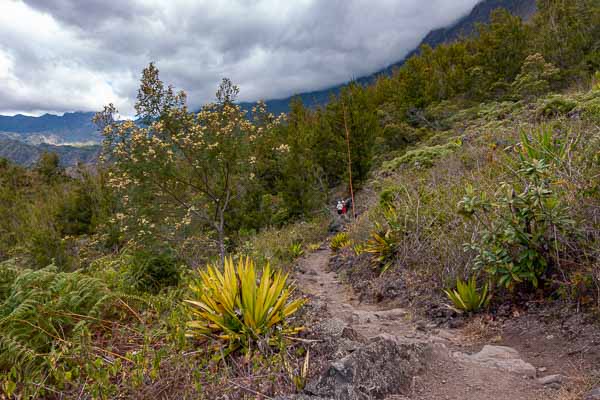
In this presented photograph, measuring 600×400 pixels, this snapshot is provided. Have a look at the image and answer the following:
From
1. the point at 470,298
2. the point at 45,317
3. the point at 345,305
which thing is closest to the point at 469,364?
the point at 470,298

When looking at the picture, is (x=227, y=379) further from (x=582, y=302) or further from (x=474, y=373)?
(x=582, y=302)

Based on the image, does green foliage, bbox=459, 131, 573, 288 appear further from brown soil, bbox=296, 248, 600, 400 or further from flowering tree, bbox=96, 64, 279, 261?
flowering tree, bbox=96, 64, 279, 261

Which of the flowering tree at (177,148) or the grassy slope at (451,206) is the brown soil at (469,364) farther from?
the flowering tree at (177,148)

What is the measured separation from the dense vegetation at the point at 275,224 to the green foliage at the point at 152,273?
0.10 feet

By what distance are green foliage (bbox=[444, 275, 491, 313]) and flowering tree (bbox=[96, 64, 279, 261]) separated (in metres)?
5.59

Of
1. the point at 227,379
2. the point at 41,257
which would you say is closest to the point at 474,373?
the point at 227,379

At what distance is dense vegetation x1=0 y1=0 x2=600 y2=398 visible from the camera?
104 inches

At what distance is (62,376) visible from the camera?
7.29 ft

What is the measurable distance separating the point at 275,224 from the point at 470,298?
442 inches

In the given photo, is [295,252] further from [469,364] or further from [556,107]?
[469,364]

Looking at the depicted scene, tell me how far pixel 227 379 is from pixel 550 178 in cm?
330

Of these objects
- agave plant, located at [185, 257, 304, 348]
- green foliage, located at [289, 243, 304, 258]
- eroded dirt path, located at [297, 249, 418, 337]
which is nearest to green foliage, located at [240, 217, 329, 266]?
green foliage, located at [289, 243, 304, 258]

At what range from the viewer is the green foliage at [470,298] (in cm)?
361

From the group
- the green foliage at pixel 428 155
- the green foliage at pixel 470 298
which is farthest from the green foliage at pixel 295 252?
the green foliage at pixel 470 298
